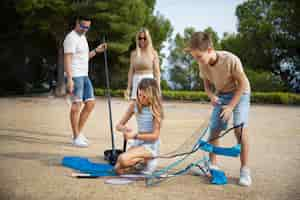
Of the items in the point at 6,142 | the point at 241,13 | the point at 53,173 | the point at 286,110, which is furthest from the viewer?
the point at 286,110

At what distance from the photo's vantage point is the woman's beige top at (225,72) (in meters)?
1.70

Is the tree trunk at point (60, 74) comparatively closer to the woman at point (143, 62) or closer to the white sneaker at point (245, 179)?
the woman at point (143, 62)

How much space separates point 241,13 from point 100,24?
5973mm

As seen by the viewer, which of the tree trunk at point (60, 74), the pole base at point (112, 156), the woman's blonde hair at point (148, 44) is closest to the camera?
the pole base at point (112, 156)

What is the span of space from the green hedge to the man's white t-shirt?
7.88 feet

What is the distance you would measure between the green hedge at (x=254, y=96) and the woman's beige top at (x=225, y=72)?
2.51 meters

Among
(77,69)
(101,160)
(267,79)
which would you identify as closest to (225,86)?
(101,160)

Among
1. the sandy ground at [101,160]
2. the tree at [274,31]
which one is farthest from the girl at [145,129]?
the tree at [274,31]

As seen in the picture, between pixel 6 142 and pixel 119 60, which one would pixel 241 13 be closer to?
pixel 6 142

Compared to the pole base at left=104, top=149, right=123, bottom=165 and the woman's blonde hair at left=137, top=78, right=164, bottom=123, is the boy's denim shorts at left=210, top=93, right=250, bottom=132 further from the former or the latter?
the pole base at left=104, top=149, right=123, bottom=165

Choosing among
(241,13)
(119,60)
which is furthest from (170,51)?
(119,60)

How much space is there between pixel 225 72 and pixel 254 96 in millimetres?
4012

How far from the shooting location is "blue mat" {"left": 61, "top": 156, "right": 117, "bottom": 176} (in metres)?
1.93

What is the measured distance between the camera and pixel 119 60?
9.28 metres
